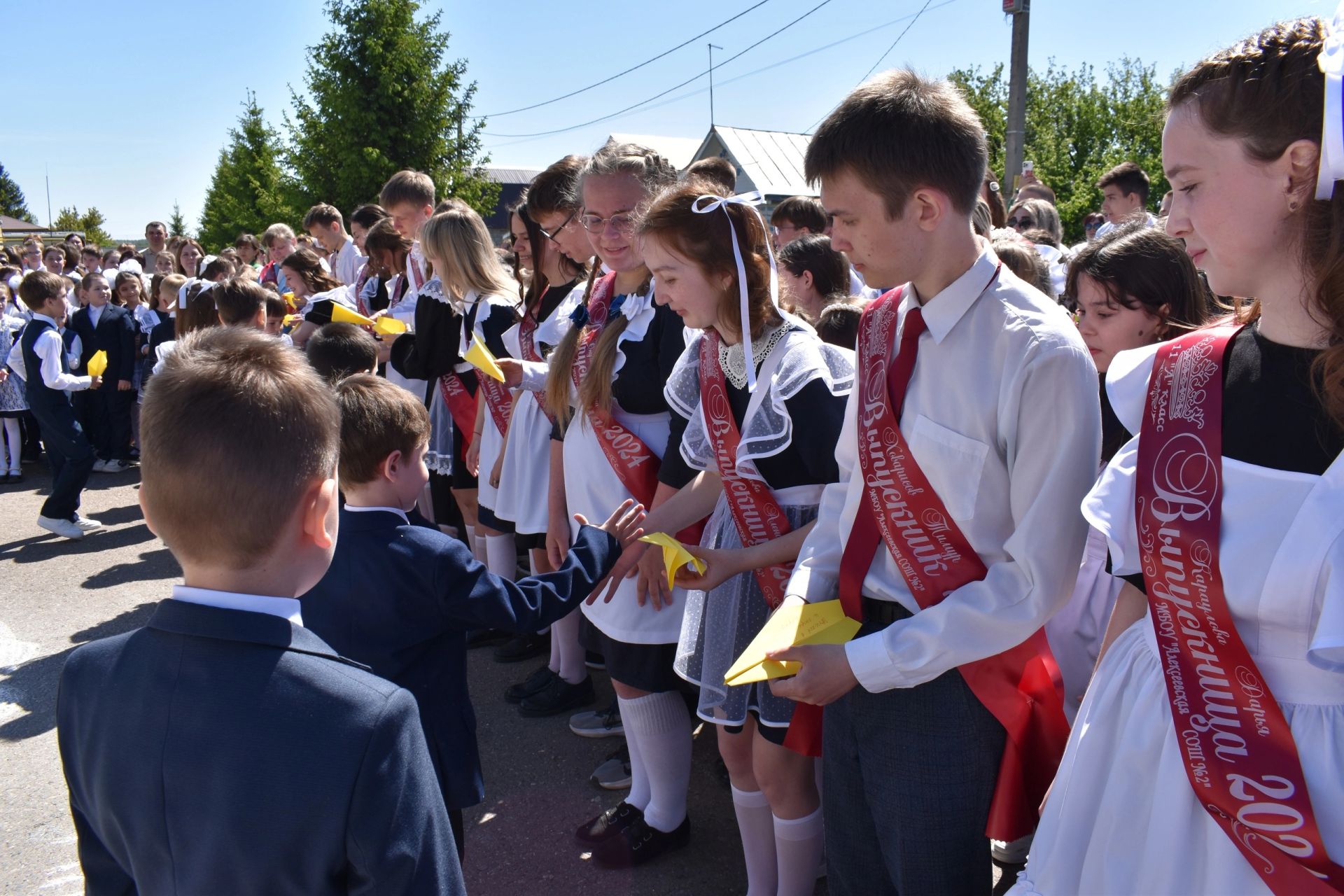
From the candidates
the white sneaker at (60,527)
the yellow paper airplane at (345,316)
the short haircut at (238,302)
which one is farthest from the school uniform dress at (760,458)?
the white sneaker at (60,527)

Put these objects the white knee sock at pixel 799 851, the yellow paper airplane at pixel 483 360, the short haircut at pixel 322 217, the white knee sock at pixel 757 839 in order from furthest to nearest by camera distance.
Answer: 1. the short haircut at pixel 322 217
2. the yellow paper airplane at pixel 483 360
3. the white knee sock at pixel 757 839
4. the white knee sock at pixel 799 851

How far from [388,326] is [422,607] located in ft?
9.81

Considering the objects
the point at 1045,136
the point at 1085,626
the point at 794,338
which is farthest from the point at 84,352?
the point at 1045,136

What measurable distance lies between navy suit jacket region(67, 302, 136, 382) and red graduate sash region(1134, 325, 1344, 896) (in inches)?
398

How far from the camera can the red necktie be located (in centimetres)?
173

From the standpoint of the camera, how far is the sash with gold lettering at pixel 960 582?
165 centimetres

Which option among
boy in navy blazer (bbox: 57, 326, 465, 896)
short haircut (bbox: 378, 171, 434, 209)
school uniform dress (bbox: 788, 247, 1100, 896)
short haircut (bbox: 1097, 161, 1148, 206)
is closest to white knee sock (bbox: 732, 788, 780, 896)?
school uniform dress (bbox: 788, 247, 1100, 896)

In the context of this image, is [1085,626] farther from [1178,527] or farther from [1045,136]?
[1045,136]

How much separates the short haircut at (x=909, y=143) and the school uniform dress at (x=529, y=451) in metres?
2.19

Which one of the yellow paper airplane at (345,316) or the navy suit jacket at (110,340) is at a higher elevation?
the yellow paper airplane at (345,316)

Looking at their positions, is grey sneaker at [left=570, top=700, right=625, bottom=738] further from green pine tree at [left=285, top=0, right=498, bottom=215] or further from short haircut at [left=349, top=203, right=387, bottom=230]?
green pine tree at [left=285, top=0, right=498, bottom=215]

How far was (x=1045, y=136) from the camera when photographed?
23.3 metres

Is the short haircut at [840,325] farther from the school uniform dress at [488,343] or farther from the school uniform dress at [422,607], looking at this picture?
the school uniform dress at [488,343]

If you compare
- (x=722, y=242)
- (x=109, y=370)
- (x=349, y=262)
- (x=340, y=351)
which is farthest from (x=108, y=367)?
(x=722, y=242)
